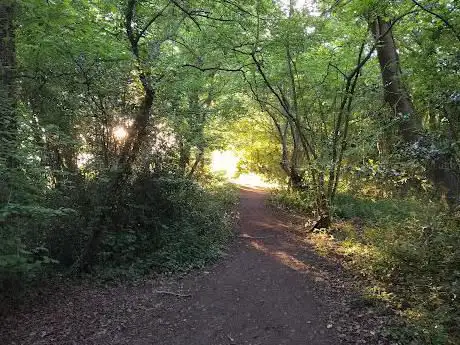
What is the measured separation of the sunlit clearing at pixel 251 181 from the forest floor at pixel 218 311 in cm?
1506

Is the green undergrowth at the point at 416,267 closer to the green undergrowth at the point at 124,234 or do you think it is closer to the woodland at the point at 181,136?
the woodland at the point at 181,136

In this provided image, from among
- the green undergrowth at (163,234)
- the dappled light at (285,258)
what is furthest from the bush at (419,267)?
the green undergrowth at (163,234)

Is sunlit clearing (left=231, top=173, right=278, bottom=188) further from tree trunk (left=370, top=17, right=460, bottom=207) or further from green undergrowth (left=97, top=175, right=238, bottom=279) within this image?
tree trunk (left=370, top=17, right=460, bottom=207)

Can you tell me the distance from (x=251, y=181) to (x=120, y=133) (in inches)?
677

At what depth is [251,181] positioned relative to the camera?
25578 mm

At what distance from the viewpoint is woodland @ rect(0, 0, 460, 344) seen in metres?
5.95

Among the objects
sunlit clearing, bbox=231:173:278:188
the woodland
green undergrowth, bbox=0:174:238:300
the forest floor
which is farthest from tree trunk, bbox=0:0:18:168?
sunlit clearing, bbox=231:173:278:188

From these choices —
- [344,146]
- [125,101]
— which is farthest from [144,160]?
[344,146]

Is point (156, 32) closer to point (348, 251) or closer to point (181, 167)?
point (181, 167)

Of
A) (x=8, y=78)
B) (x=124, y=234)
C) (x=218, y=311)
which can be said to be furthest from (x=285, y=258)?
(x=8, y=78)

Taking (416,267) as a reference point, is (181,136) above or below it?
above

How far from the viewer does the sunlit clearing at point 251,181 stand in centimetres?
2366

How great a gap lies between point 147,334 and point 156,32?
7.22 meters

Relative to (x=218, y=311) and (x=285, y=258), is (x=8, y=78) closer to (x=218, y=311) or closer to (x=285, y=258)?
(x=218, y=311)
